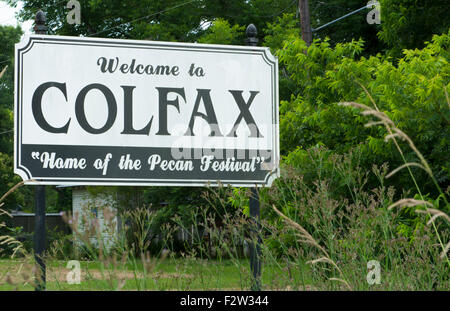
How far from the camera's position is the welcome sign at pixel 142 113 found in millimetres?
5070

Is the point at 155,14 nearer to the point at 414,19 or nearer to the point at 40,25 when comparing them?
the point at 414,19

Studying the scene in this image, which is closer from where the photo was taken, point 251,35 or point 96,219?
point 96,219

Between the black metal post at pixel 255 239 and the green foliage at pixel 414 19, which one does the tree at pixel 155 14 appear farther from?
the black metal post at pixel 255 239

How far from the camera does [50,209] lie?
44438mm

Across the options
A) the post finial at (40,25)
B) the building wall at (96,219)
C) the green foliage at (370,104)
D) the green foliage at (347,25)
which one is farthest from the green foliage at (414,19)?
the post finial at (40,25)

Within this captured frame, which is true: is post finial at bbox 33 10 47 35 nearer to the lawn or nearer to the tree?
the lawn

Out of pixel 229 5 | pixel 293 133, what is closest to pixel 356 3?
pixel 229 5

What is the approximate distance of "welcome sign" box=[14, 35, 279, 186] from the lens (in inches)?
200

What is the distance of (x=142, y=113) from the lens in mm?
5273

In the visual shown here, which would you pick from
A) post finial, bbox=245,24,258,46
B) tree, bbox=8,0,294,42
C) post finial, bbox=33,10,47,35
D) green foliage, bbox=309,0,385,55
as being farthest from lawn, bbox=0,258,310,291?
tree, bbox=8,0,294,42

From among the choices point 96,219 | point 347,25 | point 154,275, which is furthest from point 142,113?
point 347,25

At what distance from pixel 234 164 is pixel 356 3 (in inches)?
686

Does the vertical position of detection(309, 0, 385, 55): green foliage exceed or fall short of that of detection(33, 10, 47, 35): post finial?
it exceeds it

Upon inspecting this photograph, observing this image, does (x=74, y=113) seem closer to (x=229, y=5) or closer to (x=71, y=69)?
(x=71, y=69)
